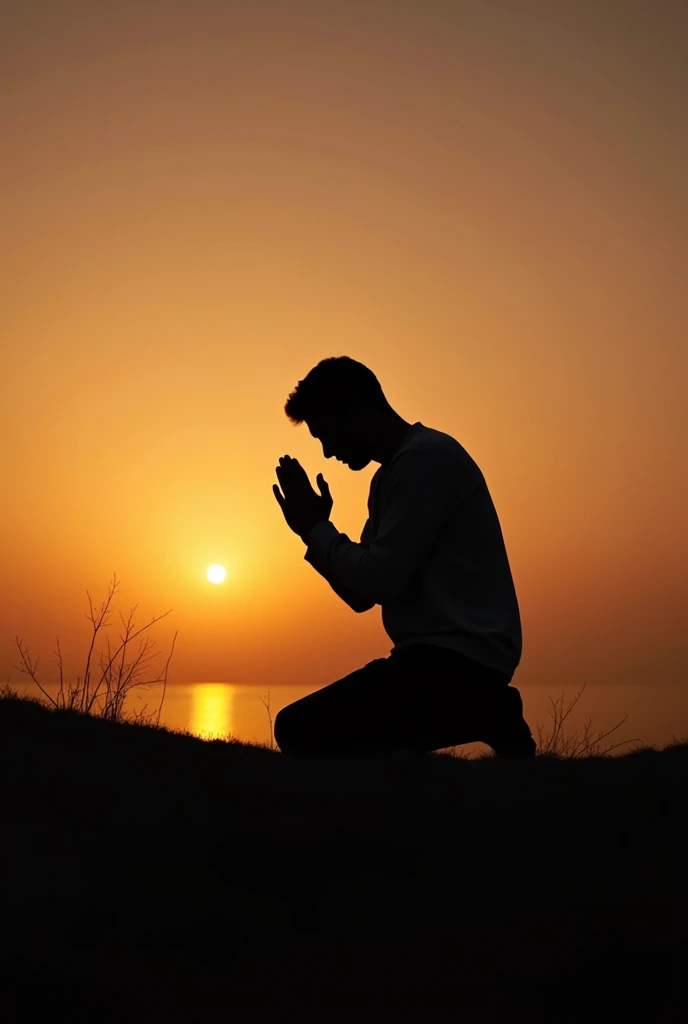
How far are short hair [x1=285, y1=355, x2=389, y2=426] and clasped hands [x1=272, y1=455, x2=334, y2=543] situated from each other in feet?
0.81

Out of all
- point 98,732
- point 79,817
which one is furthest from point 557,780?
point 98,732

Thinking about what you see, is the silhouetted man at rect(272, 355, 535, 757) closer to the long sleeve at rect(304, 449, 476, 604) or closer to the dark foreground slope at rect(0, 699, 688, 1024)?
the long sleeve at rect(304, 449, 476, 604)

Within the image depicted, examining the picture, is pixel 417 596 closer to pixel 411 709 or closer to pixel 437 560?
pixel 437 560

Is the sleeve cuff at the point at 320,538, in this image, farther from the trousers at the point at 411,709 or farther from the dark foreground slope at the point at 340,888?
the dark foreground slope at the point at 340,888

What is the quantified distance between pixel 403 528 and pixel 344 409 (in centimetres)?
58

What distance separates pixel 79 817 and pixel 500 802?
1.29 metres

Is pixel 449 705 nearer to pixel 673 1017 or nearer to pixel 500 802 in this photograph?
pixel 500 802

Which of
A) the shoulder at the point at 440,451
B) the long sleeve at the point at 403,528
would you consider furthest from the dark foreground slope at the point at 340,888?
the shoulder at the point at 440,451

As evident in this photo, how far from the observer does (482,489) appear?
362cm

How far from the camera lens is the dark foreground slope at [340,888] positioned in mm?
2150

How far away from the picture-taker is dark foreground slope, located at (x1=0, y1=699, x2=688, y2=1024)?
7.06ft

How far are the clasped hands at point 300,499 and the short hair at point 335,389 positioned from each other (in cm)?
25

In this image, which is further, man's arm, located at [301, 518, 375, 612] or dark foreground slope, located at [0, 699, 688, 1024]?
man's arm, located at [301, 518, 375, 612]

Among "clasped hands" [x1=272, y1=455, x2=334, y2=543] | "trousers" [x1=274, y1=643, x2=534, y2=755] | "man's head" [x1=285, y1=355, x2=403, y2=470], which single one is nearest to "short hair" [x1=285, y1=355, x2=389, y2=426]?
"man's head" [x1=285, y1=355, x2=403, y2=470]
